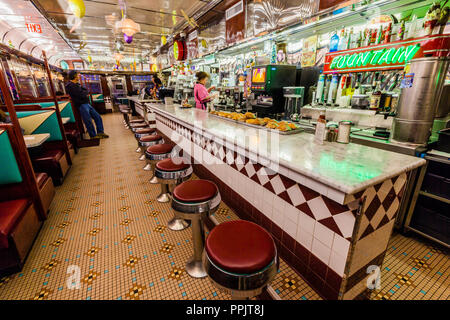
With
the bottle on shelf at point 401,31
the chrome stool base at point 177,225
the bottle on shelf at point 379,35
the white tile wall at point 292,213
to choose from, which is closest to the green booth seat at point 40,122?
the chrome stool base at point 177,225

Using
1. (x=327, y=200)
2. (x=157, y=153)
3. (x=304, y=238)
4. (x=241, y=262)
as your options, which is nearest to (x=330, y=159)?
(x=327, y=200)

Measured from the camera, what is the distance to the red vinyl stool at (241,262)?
41.0 inches

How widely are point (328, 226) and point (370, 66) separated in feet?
7.12

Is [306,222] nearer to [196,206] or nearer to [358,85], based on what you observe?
[196,206]

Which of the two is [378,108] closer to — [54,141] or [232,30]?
[232,30]

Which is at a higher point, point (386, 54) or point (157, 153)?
point (386, 54)

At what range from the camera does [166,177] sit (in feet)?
7.46

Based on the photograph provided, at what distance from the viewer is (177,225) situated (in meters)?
2.51

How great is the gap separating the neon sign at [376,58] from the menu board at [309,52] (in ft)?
3.50

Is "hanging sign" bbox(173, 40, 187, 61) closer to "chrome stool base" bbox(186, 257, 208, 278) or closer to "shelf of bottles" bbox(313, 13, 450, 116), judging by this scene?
"shelf of bottles" bbox(313, 13, 450, 116)

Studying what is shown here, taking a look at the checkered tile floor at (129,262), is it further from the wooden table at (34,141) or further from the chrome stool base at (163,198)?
the wooden table at (34,141)

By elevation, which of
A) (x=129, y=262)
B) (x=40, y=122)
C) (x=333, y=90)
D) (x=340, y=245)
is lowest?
(x=129, y=262)
